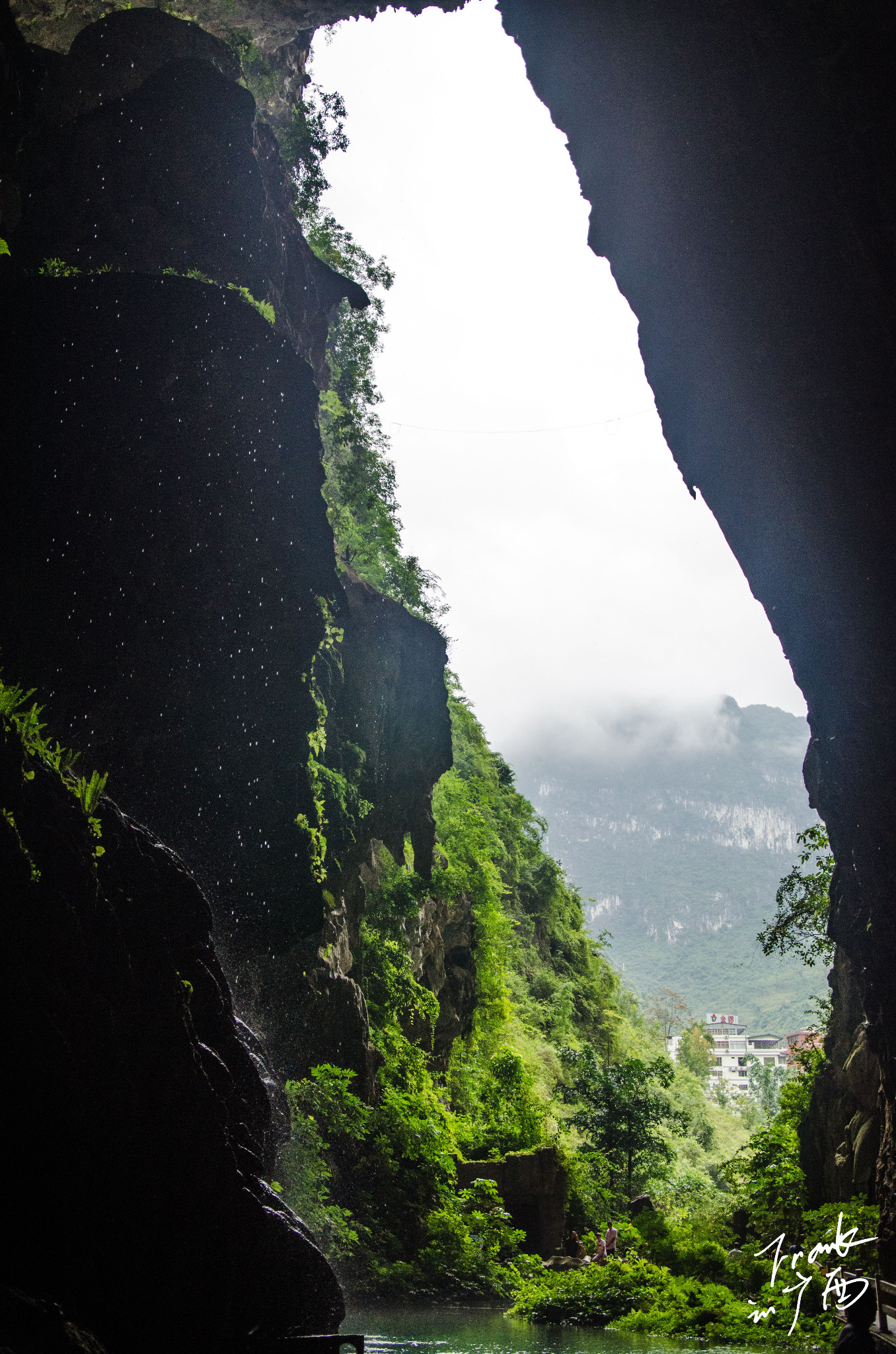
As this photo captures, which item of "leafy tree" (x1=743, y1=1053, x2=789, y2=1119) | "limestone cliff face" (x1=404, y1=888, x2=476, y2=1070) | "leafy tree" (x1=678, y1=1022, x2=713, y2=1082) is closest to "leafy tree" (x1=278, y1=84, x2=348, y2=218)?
"limestone cliff face" (x1=404, y1=888, x2=476, y2=1070)

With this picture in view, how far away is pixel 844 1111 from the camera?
15.4 meters

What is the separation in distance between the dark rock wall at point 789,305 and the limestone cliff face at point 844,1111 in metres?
4.56

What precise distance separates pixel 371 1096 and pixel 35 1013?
1346cm

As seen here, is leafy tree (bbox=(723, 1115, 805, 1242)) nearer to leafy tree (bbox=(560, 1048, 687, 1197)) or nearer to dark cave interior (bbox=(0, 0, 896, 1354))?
leafy tree (bbox=(560, 1048, 687, 1197))

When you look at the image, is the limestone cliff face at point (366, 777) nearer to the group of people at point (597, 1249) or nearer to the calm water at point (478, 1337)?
the calm water at point (478, 1337)

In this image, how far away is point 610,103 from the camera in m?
10.2

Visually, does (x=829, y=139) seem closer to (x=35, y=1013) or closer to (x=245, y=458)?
(x=245, y=458)

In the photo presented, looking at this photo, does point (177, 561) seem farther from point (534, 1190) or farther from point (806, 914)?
point (534, 1190)

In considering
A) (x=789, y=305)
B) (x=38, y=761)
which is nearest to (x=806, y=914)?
(x=789, y=305)

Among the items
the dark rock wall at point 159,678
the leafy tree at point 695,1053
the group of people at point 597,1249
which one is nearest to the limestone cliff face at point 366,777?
the dark rock wall at point 159,678

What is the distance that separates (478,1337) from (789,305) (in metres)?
14.4

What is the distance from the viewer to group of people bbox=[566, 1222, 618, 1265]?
17.1 m

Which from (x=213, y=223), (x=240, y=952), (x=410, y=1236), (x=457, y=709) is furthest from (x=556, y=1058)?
(x=213, y=223)

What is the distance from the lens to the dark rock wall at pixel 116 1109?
15.0ft
